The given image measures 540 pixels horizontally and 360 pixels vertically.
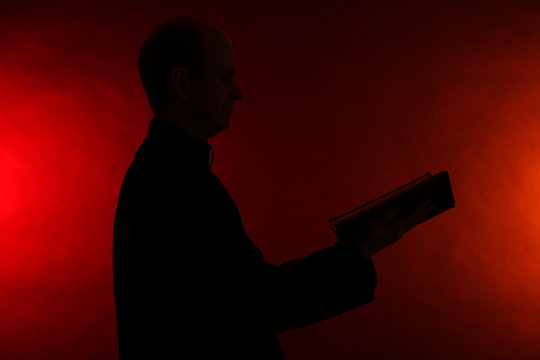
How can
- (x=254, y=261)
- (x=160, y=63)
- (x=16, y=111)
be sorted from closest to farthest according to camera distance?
1. (x=254, y=261)
2. (x=160, y=63)
3. (x=16, y=111)

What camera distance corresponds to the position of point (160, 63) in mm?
801

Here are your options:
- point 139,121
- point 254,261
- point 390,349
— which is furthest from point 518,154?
point 254,261

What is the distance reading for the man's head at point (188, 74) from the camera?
80cm

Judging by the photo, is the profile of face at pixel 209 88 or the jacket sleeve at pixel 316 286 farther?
the profile of face at pixel 209 88

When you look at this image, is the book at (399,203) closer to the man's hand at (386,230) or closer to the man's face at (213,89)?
the man's hand at (386,230)

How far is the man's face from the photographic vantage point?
80cm

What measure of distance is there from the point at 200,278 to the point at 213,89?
32 cm

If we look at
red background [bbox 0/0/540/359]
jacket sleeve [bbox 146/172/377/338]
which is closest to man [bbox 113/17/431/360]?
jacket sleeve [bbox 146/172/377/338]

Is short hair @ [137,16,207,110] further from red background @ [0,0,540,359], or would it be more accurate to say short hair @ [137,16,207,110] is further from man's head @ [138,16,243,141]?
red background @ [0,0,540,359]

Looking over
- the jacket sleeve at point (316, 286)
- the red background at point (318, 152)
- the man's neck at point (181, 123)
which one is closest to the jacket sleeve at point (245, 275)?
the jacket sleeve at point (316, 286)

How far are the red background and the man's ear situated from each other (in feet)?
4.97

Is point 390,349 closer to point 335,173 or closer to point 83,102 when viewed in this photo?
point 335,173

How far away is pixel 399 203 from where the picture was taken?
Result: 813 millimetres

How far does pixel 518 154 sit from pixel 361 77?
77 cm
